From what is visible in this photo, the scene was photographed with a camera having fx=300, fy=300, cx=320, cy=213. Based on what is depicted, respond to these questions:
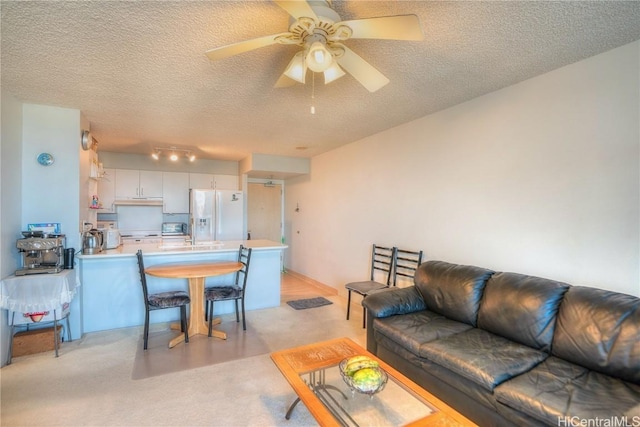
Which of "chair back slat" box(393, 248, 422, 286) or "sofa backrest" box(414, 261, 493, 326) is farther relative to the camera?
"chair back slat" box(393, 248, 422, 286)

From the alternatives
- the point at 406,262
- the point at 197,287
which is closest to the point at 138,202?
the point at 197,287

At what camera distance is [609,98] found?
2.01 meters

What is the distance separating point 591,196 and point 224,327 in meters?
3.60

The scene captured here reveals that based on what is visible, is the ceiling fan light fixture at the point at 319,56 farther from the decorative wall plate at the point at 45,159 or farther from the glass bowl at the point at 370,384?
the decorative wall plate at the point at 45,159

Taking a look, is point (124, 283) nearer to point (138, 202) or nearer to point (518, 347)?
point (138, 202)

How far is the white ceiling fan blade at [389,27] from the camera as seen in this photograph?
1302 millimetres

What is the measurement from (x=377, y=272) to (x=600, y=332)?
7.85 feet

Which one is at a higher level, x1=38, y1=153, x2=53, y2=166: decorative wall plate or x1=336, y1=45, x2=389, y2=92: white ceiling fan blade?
x1=336, y1=45, x2=389, y2=92: white ceiling fan blade

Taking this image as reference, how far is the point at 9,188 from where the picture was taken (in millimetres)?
2695

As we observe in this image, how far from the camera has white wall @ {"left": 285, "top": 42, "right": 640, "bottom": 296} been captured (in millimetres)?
1971

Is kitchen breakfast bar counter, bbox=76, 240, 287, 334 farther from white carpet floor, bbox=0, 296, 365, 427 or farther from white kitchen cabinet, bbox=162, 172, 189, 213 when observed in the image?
white kitchen cabinet, bbox=162, 172, 189, 213

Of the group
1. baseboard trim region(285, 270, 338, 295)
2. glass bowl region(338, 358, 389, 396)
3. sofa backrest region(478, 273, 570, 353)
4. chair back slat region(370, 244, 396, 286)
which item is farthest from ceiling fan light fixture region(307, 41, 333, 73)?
baseboard trim region(285, 270, 338, 295)

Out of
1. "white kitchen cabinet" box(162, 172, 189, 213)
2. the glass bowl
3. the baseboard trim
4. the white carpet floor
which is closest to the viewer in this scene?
the glass bowl

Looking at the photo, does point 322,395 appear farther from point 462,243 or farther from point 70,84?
point 70,84
